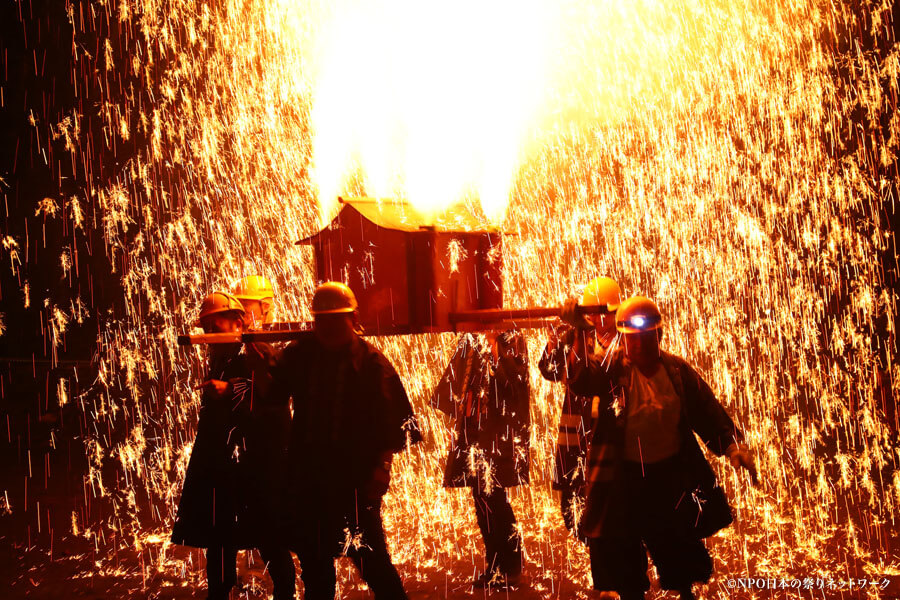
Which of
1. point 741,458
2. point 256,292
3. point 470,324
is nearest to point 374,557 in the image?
point 470,324

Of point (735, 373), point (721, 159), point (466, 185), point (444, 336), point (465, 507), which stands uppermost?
point (721, 159)

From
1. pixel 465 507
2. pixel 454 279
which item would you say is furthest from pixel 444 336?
pixel 454 279

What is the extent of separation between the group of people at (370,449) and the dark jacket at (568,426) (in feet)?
0.03

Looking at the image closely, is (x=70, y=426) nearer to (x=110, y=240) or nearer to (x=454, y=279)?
(x=110, y=240)

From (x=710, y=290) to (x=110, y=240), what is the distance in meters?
7.94

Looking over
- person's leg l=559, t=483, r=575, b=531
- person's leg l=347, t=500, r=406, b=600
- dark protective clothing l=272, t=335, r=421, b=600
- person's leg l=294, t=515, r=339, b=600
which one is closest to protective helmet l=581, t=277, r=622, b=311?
person's leg l=559, t=483, r=575, b=531

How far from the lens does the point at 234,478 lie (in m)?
3.93

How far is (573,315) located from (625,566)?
3.61 ft

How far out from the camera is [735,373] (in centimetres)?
912

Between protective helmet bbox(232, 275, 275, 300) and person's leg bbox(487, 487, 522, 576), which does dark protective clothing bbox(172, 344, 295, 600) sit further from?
person's leg bbox(487, 487, 522, 576)

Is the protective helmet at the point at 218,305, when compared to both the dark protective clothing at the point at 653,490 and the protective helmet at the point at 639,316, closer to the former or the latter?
the dark protective clothing at the point at 653,490

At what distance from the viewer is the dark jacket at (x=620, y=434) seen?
3553mm

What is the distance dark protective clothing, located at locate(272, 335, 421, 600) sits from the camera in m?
3.46

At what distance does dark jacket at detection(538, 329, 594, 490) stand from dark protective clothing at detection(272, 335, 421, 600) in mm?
826
